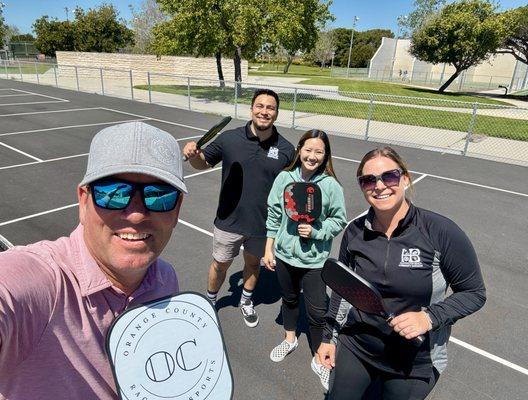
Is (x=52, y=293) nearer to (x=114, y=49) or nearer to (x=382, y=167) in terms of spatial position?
(x=382, y=167)

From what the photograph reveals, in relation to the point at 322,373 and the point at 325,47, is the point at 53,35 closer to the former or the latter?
the point at 325,47

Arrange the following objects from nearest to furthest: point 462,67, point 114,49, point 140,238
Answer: point 140,238 < point 462,67 < point 114,49

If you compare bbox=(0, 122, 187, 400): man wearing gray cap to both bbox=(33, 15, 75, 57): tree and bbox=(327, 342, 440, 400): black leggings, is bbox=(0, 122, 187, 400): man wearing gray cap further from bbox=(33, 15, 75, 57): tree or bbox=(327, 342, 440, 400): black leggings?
bbox=(33, 15, 75, 57): tree

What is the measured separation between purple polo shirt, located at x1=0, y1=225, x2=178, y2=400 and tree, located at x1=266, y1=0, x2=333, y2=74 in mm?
19419

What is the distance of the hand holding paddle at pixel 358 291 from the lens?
1575mm

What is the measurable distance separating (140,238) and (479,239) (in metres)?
6.22

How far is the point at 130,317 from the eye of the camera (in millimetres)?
945

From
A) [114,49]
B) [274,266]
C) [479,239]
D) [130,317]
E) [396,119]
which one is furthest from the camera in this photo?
[114,49]

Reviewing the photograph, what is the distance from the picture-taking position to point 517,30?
3394 centimetres

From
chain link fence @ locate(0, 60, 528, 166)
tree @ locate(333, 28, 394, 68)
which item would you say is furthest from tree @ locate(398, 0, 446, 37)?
chain link fence @ locate(0, 60, 528, 166)

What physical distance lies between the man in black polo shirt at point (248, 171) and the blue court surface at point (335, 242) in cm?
90

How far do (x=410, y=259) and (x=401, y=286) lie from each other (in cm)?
16

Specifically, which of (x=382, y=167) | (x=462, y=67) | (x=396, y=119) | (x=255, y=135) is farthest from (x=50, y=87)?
(x=462, y=67)

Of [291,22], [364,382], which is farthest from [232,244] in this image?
[291,22]
